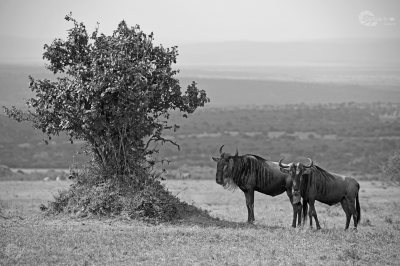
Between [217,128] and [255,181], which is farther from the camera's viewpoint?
[217,128]

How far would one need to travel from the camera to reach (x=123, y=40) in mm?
19797

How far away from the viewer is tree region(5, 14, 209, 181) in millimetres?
19109

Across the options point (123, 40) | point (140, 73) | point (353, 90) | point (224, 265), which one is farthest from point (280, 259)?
point (353, 90)

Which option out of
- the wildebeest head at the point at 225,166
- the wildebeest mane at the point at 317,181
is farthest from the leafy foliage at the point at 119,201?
the wildebeest mane at the point at 317,181

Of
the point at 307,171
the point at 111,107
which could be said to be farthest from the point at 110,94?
the point at 307,171

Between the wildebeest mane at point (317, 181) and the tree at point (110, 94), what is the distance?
164 inches

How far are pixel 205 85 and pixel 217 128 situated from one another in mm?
73658

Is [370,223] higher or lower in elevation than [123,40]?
lower

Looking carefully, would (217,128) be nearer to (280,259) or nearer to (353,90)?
(280,259)

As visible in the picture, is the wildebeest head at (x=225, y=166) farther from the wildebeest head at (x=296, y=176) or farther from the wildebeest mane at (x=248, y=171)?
the wildebeest head at (x=296, y=176)

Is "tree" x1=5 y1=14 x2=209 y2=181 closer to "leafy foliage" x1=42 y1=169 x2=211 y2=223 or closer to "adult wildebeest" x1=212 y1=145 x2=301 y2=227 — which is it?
"leafy foliage" x1=42 y1=169 x2=211 y2=223

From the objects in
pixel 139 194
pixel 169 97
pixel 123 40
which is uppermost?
pixel 123 40

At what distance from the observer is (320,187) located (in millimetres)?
19609

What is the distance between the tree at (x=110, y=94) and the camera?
1911 cm
